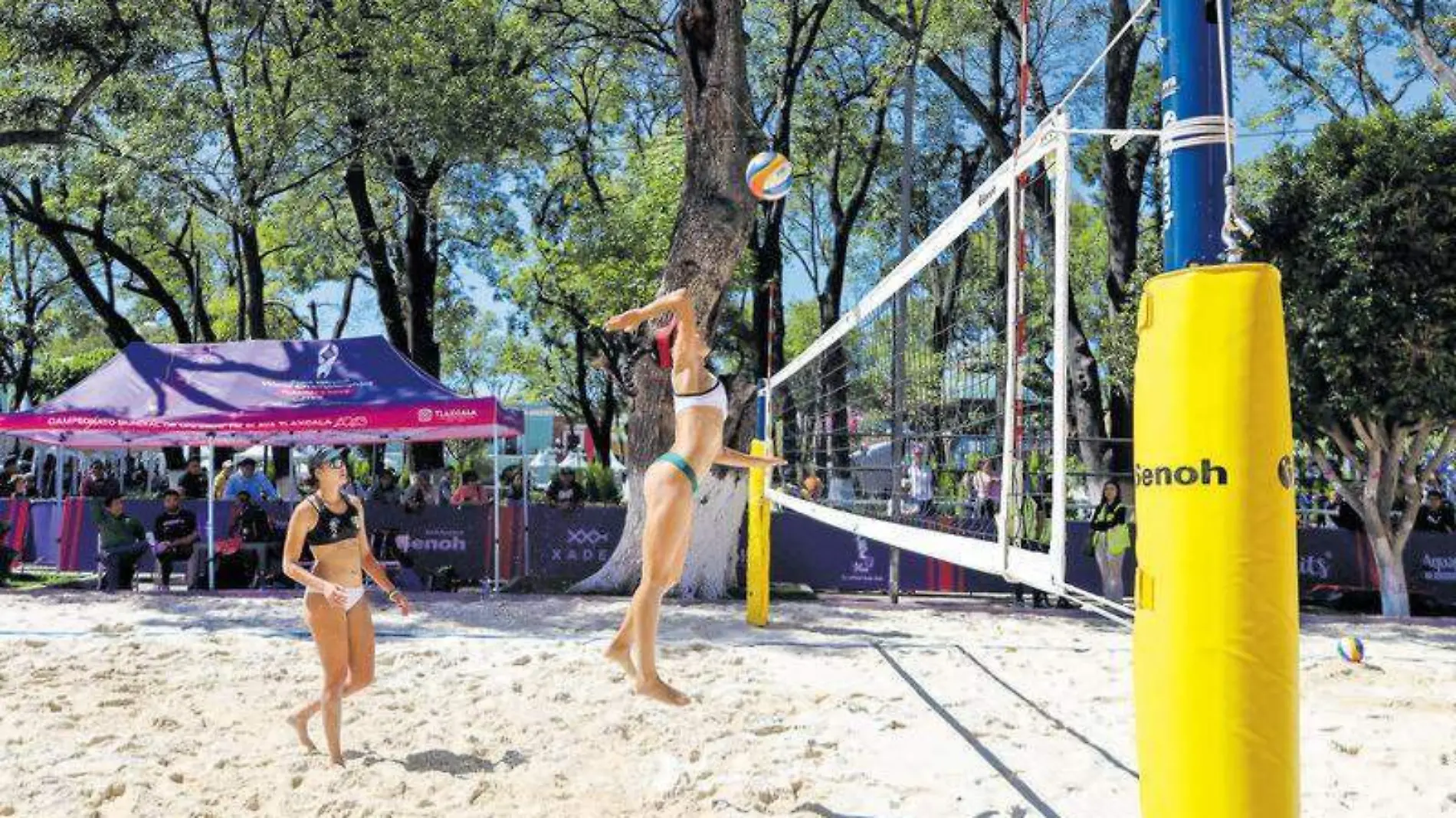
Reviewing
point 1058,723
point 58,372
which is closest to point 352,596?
point 1058,723

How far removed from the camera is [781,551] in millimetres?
13203

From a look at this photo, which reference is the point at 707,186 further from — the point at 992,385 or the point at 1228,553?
the point at 1228,553

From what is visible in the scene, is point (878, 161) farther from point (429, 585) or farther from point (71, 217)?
point (71, 217)

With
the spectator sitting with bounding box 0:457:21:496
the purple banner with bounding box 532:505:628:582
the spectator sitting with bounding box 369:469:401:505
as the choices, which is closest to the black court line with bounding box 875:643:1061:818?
the purple banner with bounding box 532:505:628:582

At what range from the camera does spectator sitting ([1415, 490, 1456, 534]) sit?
12.9 metres

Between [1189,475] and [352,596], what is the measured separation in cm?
430

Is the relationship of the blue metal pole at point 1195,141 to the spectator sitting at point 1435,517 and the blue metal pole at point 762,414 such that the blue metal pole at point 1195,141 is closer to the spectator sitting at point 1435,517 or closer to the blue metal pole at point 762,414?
the blue metal pole at point 762,414

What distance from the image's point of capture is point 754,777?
5.09 m

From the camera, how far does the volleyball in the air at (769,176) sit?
5902mm

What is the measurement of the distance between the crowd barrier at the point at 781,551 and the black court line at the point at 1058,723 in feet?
16.1

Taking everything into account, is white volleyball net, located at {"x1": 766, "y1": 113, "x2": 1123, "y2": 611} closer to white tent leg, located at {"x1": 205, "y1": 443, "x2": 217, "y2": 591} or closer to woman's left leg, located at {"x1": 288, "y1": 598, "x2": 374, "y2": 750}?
woman's left leg, located at {"x1": 288, "y1": 598, "x2": 374, "y2": 750}

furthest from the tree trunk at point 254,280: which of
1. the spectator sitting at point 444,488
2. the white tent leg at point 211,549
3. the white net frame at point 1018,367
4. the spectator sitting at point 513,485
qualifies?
the white net frame at point 1018,367

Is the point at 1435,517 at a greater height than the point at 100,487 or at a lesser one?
lesser

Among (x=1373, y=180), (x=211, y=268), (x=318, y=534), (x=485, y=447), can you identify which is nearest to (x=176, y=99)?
(x=318, y=534)
